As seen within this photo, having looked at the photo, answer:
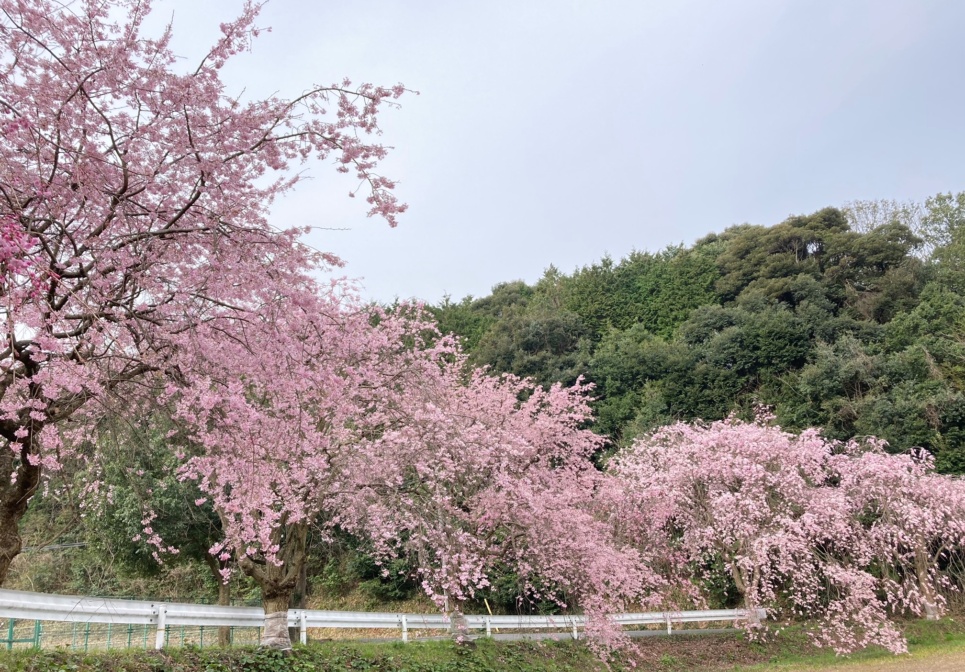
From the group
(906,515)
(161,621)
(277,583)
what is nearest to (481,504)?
(277,583)

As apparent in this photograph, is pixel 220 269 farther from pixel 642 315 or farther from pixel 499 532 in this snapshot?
pixel 642 315

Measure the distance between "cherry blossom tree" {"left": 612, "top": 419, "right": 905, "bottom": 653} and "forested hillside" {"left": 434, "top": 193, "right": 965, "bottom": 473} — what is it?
5371 millimetres

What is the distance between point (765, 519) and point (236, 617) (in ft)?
36.5

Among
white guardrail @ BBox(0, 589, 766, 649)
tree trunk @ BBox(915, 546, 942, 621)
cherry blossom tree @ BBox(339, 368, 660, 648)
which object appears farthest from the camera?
tree trunk @ BBox(915, 546, 942, 621)

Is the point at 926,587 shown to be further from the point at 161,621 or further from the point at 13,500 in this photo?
the point at 13,500

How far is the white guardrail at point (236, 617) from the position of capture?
5.52 m

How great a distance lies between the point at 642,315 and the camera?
34062mm

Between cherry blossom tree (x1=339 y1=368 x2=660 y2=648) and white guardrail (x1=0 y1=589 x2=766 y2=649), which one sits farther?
cherry blossom tree (x1=339 y1=368 x2=660 y2=648)

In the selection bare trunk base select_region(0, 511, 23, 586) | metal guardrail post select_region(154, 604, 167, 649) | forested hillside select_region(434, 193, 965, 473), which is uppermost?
forested hillside select_region(434, 193, 965, 473)

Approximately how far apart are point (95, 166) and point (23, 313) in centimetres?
116

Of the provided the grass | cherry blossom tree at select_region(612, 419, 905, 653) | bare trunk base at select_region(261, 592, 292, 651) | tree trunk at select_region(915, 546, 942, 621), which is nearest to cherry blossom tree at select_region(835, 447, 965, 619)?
tree trunk at select_region(915, 546, 942, 621)

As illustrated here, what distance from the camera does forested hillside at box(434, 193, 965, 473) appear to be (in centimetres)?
2170

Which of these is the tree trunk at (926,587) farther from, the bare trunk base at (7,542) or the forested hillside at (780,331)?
the bare trunk base at (7,542)

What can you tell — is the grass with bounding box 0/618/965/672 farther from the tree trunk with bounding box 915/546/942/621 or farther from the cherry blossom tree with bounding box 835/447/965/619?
the cherry blossom tree with bounding box 835/447/965/619
